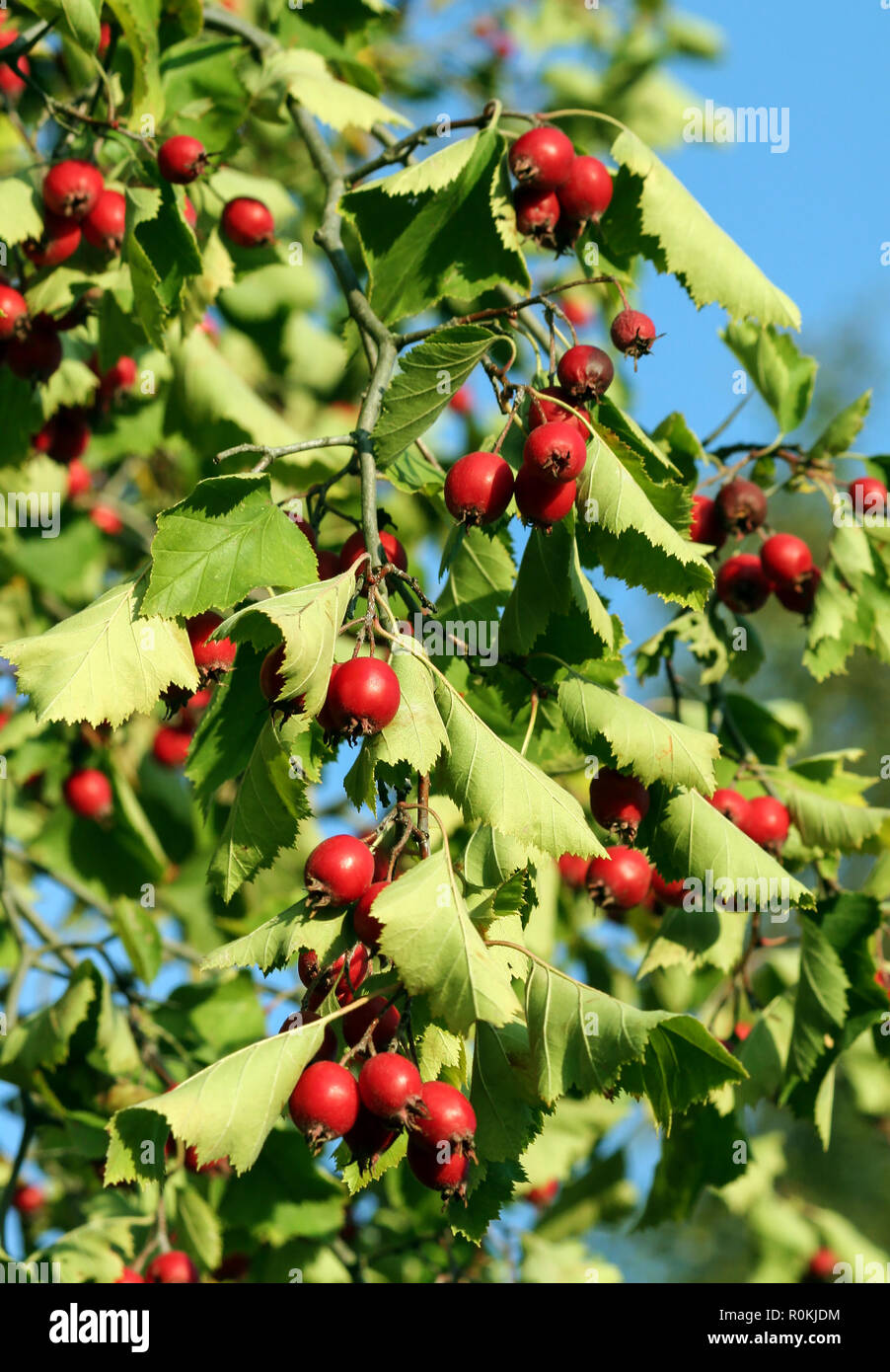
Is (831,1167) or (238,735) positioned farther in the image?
(831,1167)

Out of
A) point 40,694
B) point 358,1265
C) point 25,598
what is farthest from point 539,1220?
point 40,694

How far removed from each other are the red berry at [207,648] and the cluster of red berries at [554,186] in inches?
45.3

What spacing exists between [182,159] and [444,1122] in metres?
2.41

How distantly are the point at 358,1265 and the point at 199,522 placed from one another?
3.10 metres

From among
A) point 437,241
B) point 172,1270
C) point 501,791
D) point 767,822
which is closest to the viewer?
point 501,791

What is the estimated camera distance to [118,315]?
3.67m

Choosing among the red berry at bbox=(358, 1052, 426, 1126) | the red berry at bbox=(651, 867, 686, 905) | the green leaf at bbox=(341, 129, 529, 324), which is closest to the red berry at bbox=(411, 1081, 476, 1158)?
the red berry at bbox=(358, 1052, 426, 1126)

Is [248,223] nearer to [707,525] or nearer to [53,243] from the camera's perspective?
[53,243]

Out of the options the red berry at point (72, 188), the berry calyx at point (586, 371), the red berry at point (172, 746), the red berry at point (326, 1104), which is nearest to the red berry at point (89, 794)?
the red berry at point (172, 746)

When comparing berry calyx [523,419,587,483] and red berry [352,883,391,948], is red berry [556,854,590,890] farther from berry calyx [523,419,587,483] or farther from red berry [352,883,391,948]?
red berry [352,883,391,948]

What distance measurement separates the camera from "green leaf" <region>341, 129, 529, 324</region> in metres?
2.95

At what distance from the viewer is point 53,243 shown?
358 cm

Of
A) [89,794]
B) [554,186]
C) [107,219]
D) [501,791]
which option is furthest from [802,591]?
[89,794]
